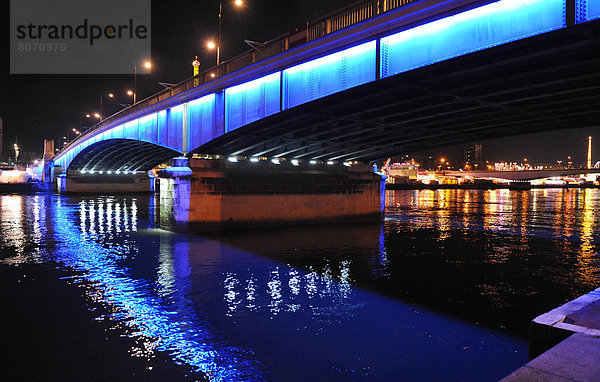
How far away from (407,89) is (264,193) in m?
12.3

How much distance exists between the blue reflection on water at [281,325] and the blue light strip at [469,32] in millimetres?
7042

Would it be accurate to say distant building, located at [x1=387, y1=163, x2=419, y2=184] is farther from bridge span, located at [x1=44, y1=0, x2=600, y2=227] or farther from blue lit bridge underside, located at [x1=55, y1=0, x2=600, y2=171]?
blue lit bridge underside, located at [x1=55, y1=0, x2=600, y2=171]

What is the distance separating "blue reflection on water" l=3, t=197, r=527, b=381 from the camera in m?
6.62

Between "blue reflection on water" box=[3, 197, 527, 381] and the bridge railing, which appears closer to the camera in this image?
"blue reflection on water" box=[3, 197, 527, 381]

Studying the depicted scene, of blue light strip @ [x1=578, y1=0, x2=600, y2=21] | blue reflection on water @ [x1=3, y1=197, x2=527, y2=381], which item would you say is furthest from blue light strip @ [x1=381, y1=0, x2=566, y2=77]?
blue reflection on water @ [x1=3, y1=197, x2=527, y2=381]

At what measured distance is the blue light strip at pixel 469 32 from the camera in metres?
10.7

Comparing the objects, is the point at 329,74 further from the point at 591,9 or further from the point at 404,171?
the point at 404,171

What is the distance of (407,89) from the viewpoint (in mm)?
16266

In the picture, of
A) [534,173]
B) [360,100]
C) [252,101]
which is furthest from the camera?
[534,173]

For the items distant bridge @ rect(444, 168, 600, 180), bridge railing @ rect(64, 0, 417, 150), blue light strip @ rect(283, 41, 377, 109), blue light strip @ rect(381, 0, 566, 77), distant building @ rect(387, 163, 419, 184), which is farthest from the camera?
distant building @ rect(387, 163, 419, 184)

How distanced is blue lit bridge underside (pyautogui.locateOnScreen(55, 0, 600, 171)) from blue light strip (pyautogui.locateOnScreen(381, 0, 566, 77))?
3 centimetres

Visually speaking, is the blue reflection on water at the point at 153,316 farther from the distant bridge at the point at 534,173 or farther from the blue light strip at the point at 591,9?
the distant bridge at the point at 534,173

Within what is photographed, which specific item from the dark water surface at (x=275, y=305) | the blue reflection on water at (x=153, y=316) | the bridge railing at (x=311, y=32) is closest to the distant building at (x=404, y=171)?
the bridge railing at (x=311, y=32)

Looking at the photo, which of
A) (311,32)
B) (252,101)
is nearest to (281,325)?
(311,32)
